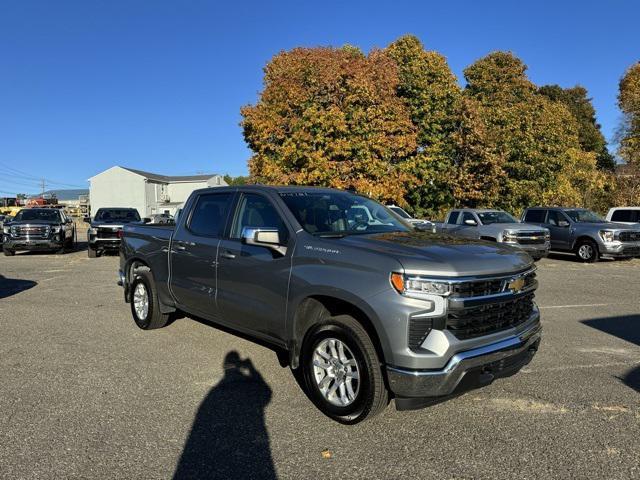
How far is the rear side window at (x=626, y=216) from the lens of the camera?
666 inches

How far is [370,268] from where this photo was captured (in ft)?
12.0

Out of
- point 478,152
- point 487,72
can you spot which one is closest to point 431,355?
point 478,152

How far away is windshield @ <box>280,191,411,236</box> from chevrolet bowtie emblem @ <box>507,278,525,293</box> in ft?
4.25

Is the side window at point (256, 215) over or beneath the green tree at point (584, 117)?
beneath

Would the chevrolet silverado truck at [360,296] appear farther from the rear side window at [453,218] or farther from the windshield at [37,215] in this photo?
the windshield at [37,215]

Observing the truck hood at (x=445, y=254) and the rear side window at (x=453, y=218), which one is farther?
the rear side window at (x=453, y=218)

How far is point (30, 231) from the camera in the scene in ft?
58.0

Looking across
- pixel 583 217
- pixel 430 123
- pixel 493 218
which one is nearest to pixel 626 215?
pixel 583 217

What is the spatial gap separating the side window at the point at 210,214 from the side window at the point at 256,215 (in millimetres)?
247

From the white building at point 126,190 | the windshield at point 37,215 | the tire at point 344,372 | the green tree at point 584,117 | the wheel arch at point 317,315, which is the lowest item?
the tire at point 344,372

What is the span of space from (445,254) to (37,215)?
759 inches

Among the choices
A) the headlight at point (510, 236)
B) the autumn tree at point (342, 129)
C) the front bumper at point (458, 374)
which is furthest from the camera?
the autumn tree at point (342, 129)

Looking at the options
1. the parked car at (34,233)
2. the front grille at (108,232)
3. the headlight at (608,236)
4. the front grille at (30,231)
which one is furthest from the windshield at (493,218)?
the front grille at (30,231)

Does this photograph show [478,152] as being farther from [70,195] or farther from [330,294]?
[70,195]
